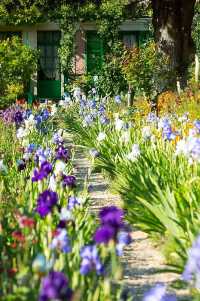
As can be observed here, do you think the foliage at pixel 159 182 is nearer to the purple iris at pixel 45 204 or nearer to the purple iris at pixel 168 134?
the purple iris at pixel 168 134

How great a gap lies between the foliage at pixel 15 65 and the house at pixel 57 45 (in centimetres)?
173

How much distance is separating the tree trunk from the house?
9.13 meters

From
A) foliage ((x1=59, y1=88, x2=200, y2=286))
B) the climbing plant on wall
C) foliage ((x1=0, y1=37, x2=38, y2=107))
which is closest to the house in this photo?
the climbing plant on wall

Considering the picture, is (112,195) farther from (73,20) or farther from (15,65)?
(73,20)

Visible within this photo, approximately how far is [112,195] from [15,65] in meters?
14.4

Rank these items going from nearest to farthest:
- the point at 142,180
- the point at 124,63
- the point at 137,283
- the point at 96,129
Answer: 1. the point at 137,283
2. the point at 142,180
3. the point at 96,129
4. the point at 124,63

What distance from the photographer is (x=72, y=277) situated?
3.17 metres

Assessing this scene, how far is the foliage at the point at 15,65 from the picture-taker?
19.1 meters

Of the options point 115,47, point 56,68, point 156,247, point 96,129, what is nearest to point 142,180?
point 156,247

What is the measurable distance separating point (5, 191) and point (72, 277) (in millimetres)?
2706

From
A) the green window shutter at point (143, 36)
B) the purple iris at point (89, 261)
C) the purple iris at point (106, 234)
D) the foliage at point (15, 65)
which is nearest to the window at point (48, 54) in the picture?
the foliage at point (15, 65)

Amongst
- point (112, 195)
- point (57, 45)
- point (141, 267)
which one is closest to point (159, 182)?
point (112, 195)

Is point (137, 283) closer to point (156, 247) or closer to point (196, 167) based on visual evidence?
point (156, 247)

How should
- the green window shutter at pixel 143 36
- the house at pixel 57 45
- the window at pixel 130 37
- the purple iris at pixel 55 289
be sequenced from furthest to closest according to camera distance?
the window at pixel 130 37, the green window shutter at pixel 143 36, the house at pixel 57 45, the purple iris at pixel 55 289
